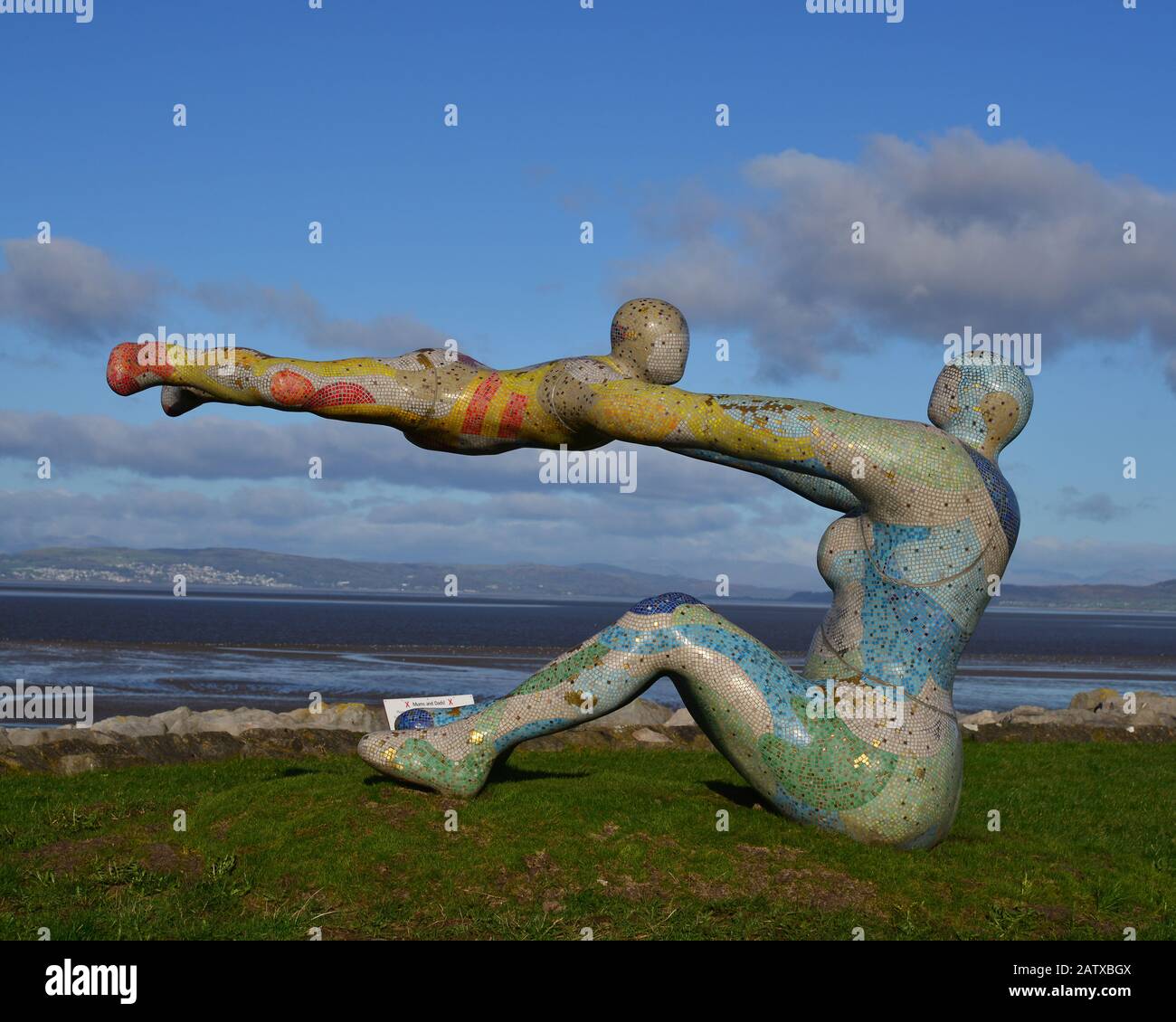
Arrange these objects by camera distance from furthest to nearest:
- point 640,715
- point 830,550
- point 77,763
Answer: point 640,715
point 77,763
point 830,550

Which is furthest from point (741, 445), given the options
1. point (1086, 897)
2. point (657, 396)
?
point (1086, 897)

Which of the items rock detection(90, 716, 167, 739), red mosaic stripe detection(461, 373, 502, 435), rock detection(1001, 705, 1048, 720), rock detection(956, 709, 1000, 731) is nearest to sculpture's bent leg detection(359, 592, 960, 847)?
red mosaic stripe detection(461, 373, 502, 435)

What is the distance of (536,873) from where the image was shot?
251 inches

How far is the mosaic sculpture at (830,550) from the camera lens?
6.12 m

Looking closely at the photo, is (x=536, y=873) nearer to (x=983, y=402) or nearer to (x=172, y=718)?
(x=983, y=402)

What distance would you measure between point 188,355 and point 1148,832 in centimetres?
697

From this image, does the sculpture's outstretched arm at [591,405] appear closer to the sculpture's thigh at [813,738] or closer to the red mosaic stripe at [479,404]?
the red mosaic stripe at [479,404]

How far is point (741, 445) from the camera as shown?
610 cm

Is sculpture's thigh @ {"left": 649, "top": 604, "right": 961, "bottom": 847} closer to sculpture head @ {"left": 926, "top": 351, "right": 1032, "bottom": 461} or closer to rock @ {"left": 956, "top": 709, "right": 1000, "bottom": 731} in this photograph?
sculpture head @ {"left": 926, "top": 351, "right": 1032, "bottom": 461}

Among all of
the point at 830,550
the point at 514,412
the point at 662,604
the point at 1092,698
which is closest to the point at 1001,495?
the point at 830,550

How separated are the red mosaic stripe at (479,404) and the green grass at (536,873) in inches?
79.4

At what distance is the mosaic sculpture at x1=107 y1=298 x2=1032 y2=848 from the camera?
6121mm

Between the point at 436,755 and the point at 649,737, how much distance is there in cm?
756
